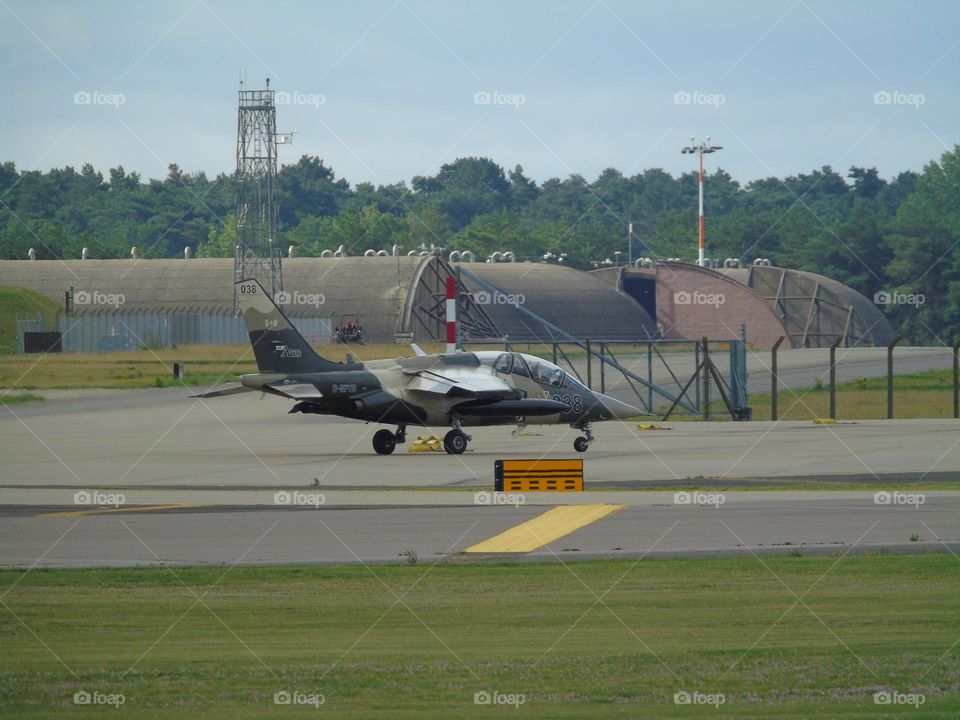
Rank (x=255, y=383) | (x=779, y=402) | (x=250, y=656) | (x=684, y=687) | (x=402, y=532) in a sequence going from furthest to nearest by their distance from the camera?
(x=779, y=402) < (x=255, y=383) < (x=402, y=532) < (x=250, y=656) < (x=684, y=687)

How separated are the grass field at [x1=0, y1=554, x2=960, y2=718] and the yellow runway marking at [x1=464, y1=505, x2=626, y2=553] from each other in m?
1.65

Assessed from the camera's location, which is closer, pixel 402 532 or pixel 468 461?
pixel 402 532

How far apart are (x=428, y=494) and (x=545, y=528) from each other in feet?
17.5

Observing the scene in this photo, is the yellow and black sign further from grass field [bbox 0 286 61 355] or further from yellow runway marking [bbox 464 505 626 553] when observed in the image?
grass field [bbox 0 286 61 355]

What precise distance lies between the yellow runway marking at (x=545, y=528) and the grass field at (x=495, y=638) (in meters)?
1.65

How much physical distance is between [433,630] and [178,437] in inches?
1153

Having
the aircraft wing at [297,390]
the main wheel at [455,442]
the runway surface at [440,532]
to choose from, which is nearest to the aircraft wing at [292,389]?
the aircraft wing at [297,390]

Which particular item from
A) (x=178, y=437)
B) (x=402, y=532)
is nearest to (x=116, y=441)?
(x=178, y=437)

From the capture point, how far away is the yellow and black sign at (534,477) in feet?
81.5

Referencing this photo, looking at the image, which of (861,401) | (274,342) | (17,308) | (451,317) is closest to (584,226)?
(17,308)

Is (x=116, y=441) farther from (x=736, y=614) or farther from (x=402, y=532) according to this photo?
(x=736, y=614)

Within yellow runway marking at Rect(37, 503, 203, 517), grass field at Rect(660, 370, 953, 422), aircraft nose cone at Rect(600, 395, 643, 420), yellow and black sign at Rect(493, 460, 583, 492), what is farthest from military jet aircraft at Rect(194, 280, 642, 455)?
grass field at Rect(660, 370, 953, 422)

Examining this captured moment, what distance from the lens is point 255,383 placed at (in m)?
31.7

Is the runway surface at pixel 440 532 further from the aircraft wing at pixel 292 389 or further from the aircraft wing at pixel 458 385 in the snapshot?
the aircraft wing at pixel 458 385
